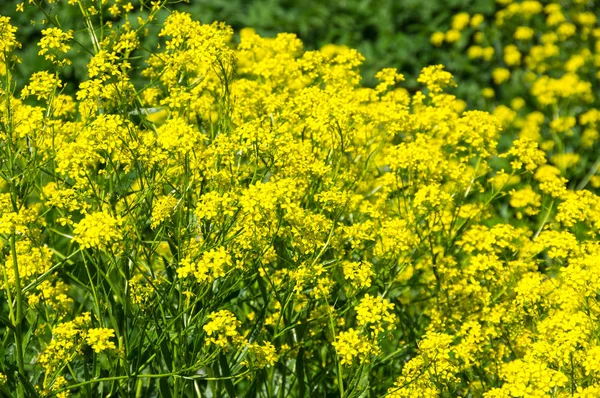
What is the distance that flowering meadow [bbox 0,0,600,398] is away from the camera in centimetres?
345

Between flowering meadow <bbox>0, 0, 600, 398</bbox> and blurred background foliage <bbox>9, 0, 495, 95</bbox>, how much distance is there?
4563 mm

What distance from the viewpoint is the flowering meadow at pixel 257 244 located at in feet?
11.3

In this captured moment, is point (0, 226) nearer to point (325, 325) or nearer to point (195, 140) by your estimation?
point (195, 140)

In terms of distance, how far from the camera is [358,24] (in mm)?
9727

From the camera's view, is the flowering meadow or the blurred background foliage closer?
the flowering meadow

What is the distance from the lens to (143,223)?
12.2 ft

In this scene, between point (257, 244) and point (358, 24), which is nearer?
point (257, 244)

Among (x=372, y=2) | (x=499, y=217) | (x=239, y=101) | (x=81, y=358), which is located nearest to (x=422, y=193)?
(x=239, y=101)

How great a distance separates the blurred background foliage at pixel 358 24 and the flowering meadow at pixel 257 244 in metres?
4.56

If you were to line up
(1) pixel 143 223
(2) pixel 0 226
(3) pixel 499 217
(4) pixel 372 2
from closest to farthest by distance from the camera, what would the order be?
(2) pixel 0 226
(1) pixel 143 223
(3) pixel 499 217
(4) pixel 372 2

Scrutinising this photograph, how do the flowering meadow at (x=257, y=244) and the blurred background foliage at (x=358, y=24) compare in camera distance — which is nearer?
the flowering meadow at (x=257, y=244)

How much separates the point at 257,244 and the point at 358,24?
660 cm

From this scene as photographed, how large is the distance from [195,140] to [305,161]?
1.76 feet

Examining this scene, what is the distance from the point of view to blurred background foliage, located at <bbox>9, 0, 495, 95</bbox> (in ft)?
31.1
